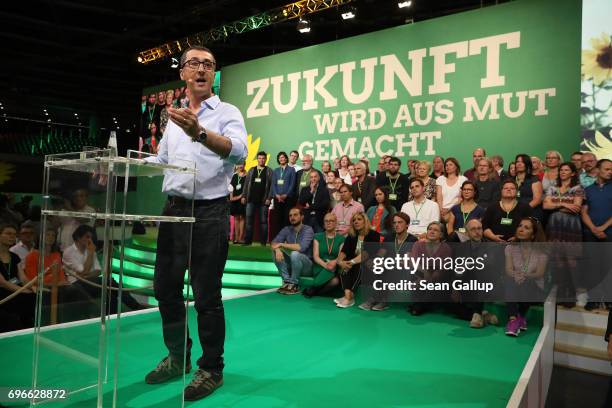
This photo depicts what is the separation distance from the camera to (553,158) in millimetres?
5074

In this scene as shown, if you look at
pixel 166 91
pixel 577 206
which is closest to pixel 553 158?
pixel 577 206

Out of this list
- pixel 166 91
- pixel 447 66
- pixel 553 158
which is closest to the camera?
pixel 553 158

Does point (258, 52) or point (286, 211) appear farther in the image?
point (258, 52)

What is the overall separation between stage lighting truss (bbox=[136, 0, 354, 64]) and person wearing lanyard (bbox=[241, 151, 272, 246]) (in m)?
2.67

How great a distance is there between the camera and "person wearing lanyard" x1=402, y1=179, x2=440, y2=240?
4.73m

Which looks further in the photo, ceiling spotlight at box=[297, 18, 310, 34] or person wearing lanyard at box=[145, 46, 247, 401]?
ceiling spotlight at box=[297, 18, 310, 34]

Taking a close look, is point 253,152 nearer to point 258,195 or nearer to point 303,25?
point 258,195

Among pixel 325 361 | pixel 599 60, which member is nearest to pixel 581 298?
pixel 325 361

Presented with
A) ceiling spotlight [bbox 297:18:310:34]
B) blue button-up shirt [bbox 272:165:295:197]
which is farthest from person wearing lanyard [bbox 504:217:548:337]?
ceiling spotlight [bbox 297:18:310:34]

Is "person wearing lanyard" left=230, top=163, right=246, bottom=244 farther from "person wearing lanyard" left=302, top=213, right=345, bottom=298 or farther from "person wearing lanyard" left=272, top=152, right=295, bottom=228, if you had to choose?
"person wearing lanyard" left=302, top=213, right=345, bottom=298

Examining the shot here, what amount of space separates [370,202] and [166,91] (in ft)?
23.9

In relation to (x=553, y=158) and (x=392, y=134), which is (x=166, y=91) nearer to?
(x=392, y=134)

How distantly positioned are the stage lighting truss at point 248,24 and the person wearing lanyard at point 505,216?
14.9ft

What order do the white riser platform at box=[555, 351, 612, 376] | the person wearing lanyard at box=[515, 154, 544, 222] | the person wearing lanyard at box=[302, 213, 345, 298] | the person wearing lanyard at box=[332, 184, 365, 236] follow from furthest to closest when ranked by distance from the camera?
the person wearing lanyard at box=[332, 184, 365, 236]
the person wearing lanyard at box=[302, 213, 345, 298]
the person wearing lanyard at box=[515, 154, 544, 222]
the white riser platform at box=[555, 351, 612, 376]
